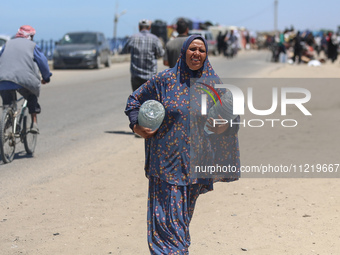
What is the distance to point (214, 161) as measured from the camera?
4.22 metres

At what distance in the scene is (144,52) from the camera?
10.1 meters

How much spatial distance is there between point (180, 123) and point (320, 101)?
43.1ft

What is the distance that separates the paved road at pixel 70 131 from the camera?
7.93 meters

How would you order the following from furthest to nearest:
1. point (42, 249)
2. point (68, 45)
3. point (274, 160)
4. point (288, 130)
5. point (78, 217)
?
point (68, 45) < point (288, 130) < point (274, 160) < point (78, 217) < point (42, 249)

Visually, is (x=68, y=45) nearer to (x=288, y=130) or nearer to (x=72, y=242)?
(x=288, y=130)

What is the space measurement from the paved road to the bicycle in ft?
0.61

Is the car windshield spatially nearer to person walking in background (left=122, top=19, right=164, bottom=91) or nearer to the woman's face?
person walking in background (left=122, top=19, right=164, bottom=91)

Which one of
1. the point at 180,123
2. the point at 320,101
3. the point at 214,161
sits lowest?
the point at 320,101

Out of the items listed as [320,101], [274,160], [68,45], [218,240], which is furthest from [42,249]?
[68,45]

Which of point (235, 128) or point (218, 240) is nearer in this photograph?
point (235, 128)

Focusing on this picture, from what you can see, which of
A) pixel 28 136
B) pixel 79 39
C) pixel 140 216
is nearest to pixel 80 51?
pixel 79 39

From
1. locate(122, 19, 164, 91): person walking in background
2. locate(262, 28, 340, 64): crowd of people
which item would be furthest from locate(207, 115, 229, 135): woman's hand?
locate(262, 28, 340, 64): crowd of people

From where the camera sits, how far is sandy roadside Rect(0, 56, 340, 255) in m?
5.24

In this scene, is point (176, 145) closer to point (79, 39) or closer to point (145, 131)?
point (145, 131)
